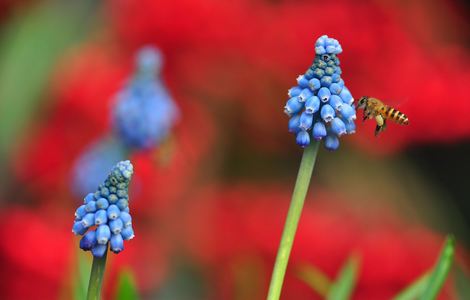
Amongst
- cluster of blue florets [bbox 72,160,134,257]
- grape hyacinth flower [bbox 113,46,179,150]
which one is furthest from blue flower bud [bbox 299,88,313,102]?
grape hyacinth flower [bbox 113,46,179,150]

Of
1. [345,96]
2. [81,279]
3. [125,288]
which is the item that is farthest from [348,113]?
[81,279]

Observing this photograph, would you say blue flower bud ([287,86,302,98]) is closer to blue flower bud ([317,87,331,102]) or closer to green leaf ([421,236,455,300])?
blue flower bud ([317,87,331,102])

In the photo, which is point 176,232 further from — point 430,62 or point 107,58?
point 430,62

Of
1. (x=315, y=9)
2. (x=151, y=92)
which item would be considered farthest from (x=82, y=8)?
(x=151, y=92)

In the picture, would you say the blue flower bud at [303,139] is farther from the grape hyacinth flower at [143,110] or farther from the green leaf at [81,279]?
the grape hyacinth flower at [143,110]

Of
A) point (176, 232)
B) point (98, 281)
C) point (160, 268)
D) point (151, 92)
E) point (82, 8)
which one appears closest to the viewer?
point (98, 281)

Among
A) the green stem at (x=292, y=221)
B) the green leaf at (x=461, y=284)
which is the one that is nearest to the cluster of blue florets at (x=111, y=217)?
the green stem at (x=292, y=221)

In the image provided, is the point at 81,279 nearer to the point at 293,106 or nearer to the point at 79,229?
the point at 79,229
